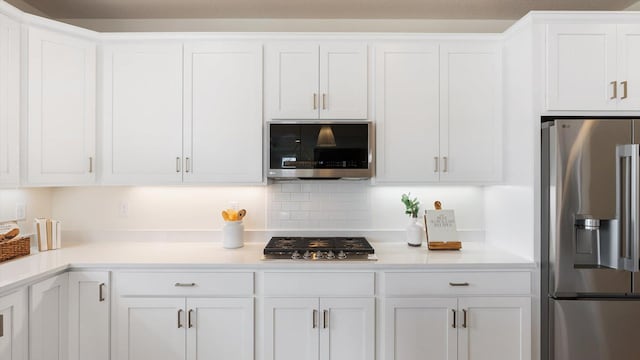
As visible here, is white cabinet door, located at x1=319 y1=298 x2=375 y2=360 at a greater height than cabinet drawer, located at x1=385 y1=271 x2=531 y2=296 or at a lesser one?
lesser

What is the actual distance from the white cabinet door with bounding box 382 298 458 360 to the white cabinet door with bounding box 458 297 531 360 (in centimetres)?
8

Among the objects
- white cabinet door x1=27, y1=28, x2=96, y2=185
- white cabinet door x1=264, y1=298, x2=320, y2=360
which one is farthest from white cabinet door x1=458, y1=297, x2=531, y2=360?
white cabinet door x1=27, y1=28, x2=96, y2=185

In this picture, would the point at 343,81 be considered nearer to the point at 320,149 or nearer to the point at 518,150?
the point at 320,149

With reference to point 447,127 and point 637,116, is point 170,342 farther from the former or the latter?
point 637,116

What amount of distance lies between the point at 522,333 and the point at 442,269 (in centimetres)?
59

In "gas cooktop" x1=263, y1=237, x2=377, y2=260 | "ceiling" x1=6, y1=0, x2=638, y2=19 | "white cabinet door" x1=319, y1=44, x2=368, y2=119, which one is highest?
"ceiling" x1=6, y1=0, x2=638, y2=19

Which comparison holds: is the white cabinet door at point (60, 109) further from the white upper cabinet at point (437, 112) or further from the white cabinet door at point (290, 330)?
the white upper cabinet at point (437, 112)

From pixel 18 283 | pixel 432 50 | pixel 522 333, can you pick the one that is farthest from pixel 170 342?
pixel 432 50

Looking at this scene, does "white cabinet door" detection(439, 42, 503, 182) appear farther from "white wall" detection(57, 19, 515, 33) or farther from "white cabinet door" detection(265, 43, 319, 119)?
"white cabinet door" detection(265, 43, 319, 119)

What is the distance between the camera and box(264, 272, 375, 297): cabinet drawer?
2.12 metres

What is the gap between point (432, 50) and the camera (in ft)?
7.95

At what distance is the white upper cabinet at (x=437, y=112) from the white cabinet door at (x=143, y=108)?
133 cm

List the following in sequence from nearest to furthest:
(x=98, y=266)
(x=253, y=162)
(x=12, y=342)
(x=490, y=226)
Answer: (x=12, y=342)
(x=98, y=266)
(x=253, y=162)
(x=490, y=226)

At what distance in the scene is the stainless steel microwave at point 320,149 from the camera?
2373 mm
